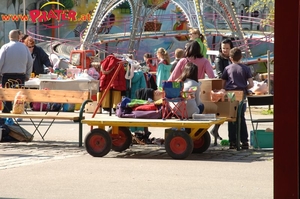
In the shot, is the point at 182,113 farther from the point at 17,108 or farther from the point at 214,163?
the point at 17,108

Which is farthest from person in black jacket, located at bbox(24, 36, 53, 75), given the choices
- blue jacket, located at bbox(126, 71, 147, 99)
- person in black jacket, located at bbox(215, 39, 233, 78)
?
person in black jacket, located at bbox(215, 39, 233, 78)

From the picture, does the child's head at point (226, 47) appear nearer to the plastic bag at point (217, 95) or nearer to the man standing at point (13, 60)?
the plastic bag at point (217, 95)

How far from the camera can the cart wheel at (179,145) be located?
1128cm

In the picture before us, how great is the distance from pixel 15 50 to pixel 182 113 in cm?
446

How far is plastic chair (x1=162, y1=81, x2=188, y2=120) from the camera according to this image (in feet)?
37.7

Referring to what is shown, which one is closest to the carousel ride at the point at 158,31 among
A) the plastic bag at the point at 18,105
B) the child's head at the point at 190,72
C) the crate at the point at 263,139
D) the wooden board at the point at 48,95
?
the wooden board at the point at 48,95

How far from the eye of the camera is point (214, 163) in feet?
36.0

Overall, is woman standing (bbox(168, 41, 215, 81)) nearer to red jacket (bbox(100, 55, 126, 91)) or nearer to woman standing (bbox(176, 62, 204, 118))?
woman standing (bbox(176, 62, 204, 118))

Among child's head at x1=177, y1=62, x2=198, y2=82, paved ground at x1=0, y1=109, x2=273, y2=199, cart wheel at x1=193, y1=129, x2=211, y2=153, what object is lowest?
paved ground at x1=0, y1=109, x2=273, y2=199

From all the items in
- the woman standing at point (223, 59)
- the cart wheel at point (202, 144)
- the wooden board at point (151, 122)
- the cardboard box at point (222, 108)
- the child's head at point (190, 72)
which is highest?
the woman standing at point (223, 59)

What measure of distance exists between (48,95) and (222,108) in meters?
3.18

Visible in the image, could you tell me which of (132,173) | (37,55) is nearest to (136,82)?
(132,173)

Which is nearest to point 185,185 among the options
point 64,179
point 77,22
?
point 64,179

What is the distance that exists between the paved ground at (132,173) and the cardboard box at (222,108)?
22.4 inches
